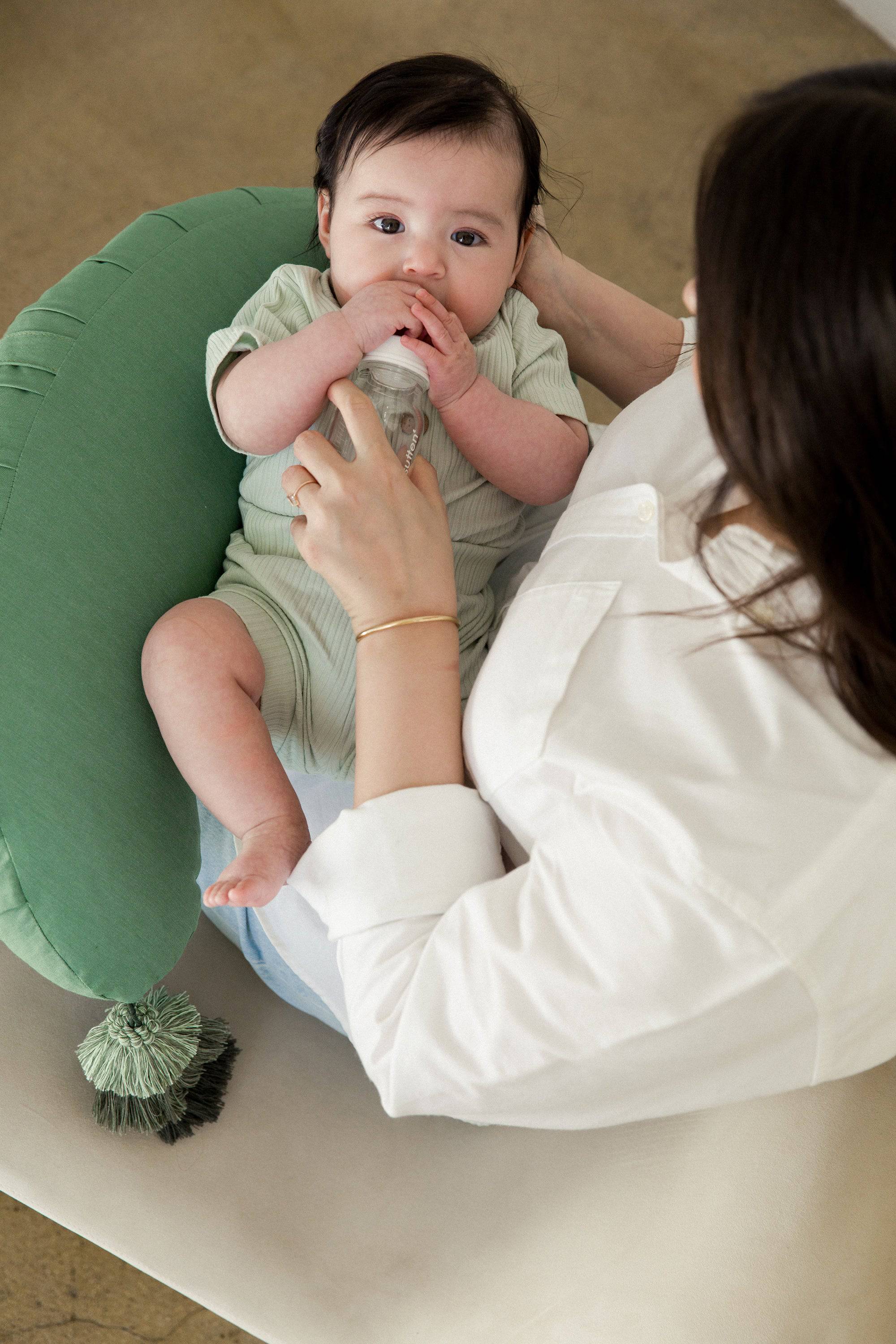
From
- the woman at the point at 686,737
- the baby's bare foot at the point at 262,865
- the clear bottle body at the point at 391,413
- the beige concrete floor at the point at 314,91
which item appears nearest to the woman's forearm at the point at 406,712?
the woman at the point at 686,737

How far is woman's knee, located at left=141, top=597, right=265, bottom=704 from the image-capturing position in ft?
3.21

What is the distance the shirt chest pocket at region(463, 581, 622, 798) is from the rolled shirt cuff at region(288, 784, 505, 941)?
0.04 meters

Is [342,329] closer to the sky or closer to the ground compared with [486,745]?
closer to the sky

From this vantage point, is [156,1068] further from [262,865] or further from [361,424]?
[361,424]

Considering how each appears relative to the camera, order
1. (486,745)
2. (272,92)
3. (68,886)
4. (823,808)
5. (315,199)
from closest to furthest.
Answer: (823,808) → (486,745) → (68,886) → (315,199) → (272,92)

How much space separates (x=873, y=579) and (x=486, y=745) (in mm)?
327

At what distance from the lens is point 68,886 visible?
0.96 m

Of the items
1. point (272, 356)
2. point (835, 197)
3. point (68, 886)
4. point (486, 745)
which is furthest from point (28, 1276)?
point (835, 197)

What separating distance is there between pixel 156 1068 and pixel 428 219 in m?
0.93

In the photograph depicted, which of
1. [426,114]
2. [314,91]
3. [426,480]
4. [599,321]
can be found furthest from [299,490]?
[314,91]

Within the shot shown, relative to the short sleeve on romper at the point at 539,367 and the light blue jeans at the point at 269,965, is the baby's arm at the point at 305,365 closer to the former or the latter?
the short sleeve on romper at the point at 539,367

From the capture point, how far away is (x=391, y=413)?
108 cm

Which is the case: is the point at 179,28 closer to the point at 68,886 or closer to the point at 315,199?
the point at 315,199

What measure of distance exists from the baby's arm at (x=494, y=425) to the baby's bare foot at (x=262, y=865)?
0.43m
